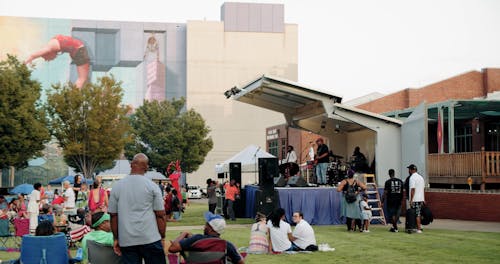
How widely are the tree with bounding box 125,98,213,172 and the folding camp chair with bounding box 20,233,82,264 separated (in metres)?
62.6

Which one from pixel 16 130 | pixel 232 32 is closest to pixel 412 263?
pixel 16 130

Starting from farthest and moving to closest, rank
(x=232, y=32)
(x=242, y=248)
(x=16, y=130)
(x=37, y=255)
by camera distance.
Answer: (x=232, y=32)
(x=16, y=130)
(x=242, y=248)
(x=37, y=255)

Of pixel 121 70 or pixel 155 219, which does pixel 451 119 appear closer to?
pixel 155 219

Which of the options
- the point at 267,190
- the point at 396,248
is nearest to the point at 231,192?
the point at 267,190

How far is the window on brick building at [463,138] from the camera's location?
36.2 meters

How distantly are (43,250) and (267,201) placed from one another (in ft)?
44.1

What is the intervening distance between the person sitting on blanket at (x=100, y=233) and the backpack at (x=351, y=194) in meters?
10.5

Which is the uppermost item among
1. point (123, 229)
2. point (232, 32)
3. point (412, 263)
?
point (232, 32)

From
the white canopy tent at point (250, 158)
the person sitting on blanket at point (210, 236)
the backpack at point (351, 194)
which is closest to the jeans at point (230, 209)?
the white canopy tent at point (250, 158)

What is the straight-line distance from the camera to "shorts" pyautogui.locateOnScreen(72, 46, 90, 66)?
95.6 metres

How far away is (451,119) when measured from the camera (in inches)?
1125

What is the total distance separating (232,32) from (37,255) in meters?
89.6

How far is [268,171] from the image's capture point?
21.4 metres

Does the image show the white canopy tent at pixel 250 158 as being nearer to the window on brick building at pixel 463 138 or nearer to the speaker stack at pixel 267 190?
the speaker stack at pixel 267 190
